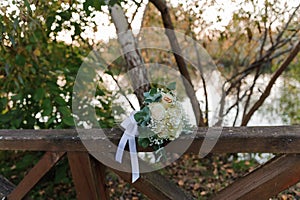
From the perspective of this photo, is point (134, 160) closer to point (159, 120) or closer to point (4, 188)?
point (159, 120)

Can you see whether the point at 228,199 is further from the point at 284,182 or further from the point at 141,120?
the point at 141,120

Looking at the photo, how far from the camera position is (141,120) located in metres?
1.21

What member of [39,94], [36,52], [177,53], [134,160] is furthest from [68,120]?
[177,53]

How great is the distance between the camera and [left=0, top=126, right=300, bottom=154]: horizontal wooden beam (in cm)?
119

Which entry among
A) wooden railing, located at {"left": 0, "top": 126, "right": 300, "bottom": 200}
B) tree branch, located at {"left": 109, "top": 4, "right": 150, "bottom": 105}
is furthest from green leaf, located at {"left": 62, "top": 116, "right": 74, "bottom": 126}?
tree branch, located at {"left": 109, "top": 4, "right": 150, "bottom": 105}

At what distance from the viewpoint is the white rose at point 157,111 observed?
1.17 m

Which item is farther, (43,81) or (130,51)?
(130,51)

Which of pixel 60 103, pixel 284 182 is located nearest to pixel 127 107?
pixel 60 103

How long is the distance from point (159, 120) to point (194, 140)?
0.53 ft

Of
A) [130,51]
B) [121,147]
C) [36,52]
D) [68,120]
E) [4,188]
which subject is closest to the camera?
[121,147]

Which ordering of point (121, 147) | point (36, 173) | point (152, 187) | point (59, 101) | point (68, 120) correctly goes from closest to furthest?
point (121, 147) → point (152, 187) → point (36, 173) → point (68, 120) → point (59, 101)

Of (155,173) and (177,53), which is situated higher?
(177,53)

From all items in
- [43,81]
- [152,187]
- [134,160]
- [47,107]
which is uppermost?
[43,81]

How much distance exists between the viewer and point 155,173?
1.43 meters
